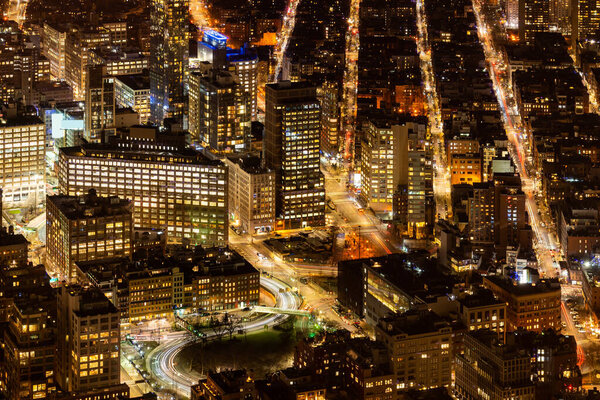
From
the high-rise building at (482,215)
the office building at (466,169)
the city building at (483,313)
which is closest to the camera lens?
the city building at (483,313)

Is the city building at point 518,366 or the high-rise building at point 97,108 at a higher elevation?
the high-rise building at point 97,108

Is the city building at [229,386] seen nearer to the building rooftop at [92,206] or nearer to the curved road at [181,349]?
the curved road at [181,349]

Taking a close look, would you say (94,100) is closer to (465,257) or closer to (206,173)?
(206,173)

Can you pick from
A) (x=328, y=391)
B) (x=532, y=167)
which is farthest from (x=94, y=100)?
(x=328, y=391)

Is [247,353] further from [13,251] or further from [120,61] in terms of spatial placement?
[120,61]

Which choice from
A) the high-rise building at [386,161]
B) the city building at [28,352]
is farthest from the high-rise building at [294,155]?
the city building at [28,352]

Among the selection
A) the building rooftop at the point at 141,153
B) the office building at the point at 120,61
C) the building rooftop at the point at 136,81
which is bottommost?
the building rooftop at the point at 141,153

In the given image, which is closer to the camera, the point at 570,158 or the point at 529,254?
the point at 529,254
